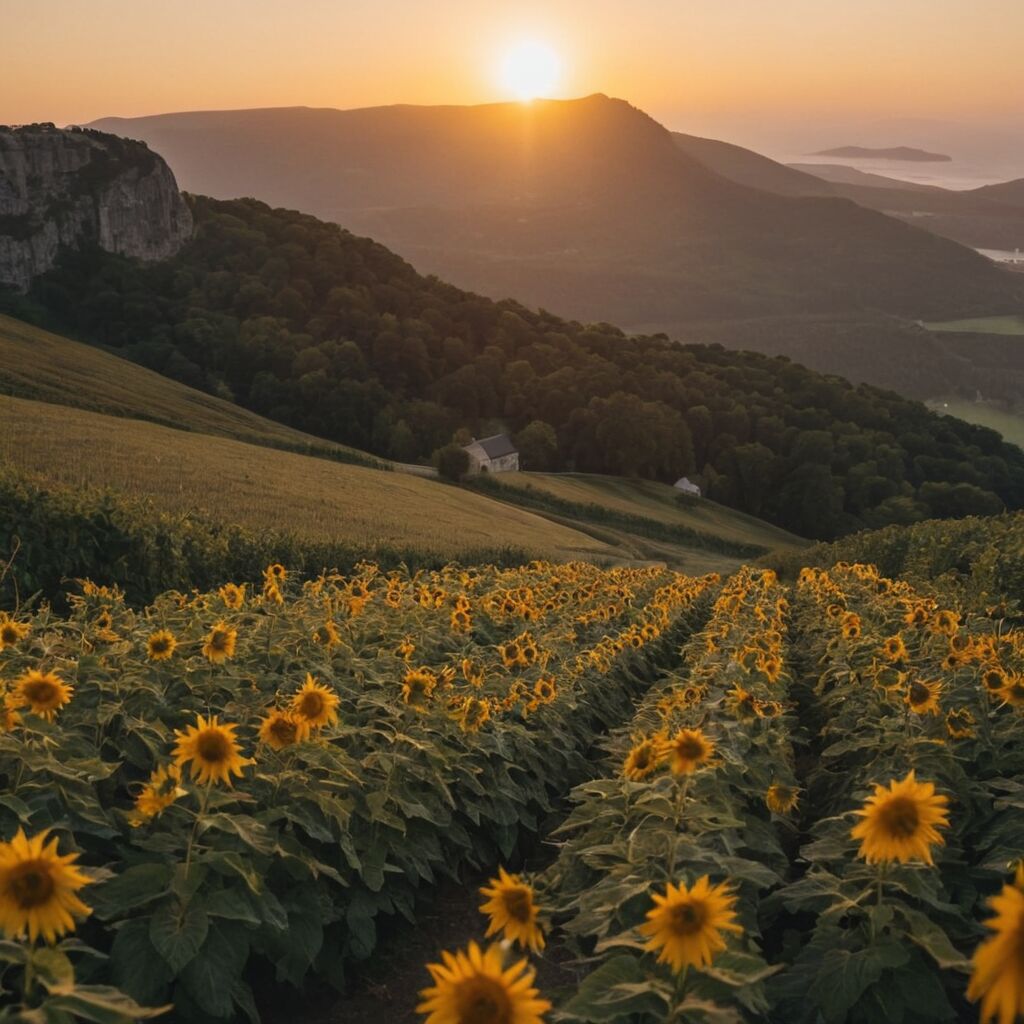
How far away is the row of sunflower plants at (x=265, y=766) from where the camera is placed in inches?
185

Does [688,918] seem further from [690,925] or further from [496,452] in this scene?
[496,452]

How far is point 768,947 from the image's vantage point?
6066mm

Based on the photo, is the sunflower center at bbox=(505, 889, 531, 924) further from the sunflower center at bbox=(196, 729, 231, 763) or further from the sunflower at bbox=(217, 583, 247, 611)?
the sunflower at bbox=(217, 583, 247, 611)

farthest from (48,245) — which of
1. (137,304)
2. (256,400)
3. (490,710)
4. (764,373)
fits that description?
(490,710)

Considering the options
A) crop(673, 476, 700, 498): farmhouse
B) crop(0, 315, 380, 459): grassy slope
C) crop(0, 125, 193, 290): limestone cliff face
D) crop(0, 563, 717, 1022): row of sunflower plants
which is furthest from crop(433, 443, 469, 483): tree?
crop(0, 125, 193, 290): limestone cliff face

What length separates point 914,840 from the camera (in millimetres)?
3770

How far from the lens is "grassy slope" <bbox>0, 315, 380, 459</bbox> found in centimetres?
4791

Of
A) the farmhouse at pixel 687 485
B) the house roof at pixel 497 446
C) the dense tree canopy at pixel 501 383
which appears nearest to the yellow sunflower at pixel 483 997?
the house roof at pixel 497 446

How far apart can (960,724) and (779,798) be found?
138 cm

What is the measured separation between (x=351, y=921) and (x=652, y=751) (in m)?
1.94

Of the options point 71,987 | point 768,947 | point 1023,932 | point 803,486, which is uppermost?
point 1023,932

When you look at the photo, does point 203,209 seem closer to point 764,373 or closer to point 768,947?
point 764,373

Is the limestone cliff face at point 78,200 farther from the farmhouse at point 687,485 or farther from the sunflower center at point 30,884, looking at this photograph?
the sunflower center at point 30,884

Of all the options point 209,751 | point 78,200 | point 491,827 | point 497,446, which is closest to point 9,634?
point 209,751
